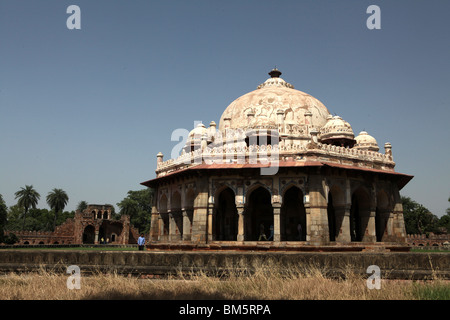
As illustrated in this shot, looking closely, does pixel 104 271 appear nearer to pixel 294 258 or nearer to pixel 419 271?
pixel 294 258

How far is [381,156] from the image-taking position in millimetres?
22844

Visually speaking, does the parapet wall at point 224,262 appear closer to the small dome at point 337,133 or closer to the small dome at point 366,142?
the small dome at point 337,133

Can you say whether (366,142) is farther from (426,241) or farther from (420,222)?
(420,222)

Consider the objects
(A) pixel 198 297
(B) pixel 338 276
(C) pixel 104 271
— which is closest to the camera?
(A) pixel 198 297

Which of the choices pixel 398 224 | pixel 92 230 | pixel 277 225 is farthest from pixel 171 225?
pixel 92 230

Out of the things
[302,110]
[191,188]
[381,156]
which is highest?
[302,110]

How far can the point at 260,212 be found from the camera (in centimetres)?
2327

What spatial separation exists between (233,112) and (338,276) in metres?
21.0

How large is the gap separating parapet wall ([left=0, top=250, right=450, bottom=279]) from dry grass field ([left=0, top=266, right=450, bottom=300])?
1.43ft

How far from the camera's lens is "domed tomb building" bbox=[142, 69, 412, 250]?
63.0ft

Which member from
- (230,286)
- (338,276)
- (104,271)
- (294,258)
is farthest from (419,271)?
(104,271)

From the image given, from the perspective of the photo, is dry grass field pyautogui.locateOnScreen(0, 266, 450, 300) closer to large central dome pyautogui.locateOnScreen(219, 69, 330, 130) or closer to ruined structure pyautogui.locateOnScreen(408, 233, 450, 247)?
large central dome pyautogui.locateOnScreen(219, 69, 330, 130)

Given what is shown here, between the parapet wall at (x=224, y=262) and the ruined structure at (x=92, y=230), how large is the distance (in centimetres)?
4550

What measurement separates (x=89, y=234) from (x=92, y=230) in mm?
754
